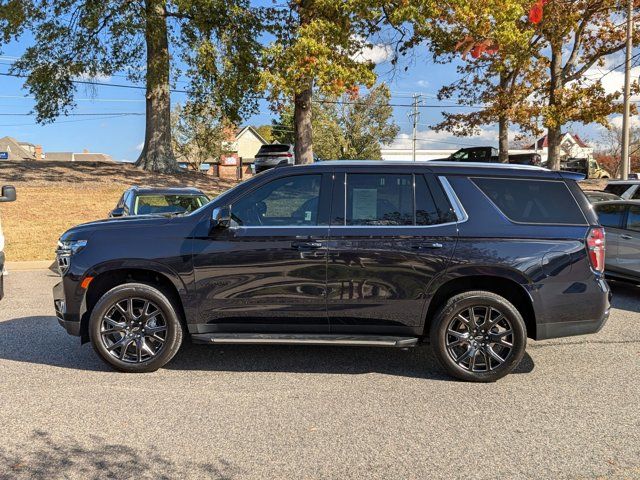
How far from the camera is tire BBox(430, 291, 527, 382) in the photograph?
481cm

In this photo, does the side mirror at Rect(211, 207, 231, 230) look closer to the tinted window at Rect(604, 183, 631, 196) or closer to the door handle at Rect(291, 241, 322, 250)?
the door handle at Rect(291, 241, 322, 250)

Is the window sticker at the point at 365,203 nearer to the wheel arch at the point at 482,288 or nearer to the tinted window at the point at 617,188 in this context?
the wheel arch at the point at 482,288

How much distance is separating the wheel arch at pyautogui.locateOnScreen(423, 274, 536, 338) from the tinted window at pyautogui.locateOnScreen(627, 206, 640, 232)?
4.58m

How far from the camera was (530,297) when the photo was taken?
15.8 ft

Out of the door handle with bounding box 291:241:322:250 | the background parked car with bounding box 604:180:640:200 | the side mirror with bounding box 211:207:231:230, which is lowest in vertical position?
the door handle with bounding box 291:241:322:250

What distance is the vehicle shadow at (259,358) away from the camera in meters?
5.18

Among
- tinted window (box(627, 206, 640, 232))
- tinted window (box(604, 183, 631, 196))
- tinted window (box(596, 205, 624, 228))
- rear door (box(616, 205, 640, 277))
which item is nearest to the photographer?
rear door (box(616, 205, 640, 277))

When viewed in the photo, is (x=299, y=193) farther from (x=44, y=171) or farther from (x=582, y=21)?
(x=582, y=21)

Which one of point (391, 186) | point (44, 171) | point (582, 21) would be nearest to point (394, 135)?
point (582, 21)

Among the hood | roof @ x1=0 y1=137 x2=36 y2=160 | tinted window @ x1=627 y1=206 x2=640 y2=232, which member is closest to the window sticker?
the hood

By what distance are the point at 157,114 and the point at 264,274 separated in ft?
61.2

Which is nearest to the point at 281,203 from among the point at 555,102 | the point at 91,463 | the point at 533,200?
the point at 533,200

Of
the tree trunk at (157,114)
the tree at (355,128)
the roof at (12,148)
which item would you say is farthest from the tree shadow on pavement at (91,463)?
the roof at (12,148)

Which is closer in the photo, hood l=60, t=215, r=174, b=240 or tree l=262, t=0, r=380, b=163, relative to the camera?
hood l=60, t=215, r=174, b=240
